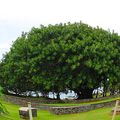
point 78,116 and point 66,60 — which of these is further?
point 66,60

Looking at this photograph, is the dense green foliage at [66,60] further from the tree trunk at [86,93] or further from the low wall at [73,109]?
the low wall at [73,109]

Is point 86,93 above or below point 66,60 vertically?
below

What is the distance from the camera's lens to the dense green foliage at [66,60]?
58.9 meters

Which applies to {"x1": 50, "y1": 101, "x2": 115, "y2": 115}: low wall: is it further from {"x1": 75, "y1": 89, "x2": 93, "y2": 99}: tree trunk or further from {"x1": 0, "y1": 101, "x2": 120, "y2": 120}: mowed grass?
{"x1": 75, "y1": 89, "x2": 93, "y2": 99}: tree trunk

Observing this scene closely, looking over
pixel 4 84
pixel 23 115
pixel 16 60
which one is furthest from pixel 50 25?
pixel 23 115

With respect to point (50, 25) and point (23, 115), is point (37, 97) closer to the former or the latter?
point (50, 25)

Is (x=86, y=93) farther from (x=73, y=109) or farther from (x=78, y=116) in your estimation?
(x=78, y=116)

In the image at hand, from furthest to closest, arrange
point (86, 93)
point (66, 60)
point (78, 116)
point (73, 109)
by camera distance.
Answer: point (86, 93)
point (66, 60)
point (73, 109)
point (78, 116)

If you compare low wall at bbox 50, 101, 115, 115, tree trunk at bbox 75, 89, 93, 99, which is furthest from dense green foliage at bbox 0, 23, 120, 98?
low wall at bbox 50, 101, 115, 115

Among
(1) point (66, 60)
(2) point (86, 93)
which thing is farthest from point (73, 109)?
(2) point (86, 93)

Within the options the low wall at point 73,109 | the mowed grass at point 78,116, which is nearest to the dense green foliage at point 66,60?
the low wall at point 73,109

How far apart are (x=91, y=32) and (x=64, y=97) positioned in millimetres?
9264

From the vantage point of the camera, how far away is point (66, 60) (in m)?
58.6

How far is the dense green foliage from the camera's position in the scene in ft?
193
